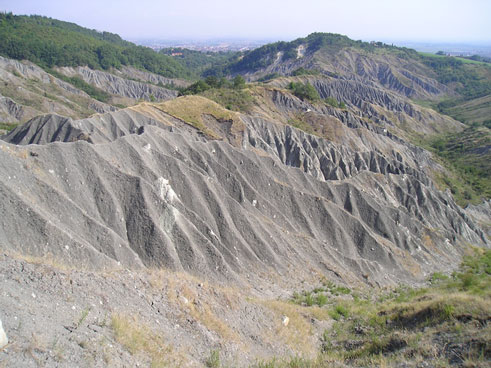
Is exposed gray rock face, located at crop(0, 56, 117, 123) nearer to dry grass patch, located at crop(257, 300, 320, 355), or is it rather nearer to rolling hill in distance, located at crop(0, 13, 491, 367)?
rolling hill in distance, located at crop(0, 13, 491, 367)

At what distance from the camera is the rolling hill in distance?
1110cm

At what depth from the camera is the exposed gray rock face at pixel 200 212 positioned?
18625 millimetres

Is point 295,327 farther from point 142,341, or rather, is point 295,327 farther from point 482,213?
point 482,213

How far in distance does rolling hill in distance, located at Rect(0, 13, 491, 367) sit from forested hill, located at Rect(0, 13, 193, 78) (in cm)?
7276

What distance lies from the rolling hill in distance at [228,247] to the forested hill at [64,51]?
72757 mm

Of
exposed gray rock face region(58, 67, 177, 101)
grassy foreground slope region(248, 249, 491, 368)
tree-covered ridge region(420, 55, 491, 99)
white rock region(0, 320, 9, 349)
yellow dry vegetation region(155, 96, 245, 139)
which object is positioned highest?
tree-covered ridge region(420, 55, 491, 99)

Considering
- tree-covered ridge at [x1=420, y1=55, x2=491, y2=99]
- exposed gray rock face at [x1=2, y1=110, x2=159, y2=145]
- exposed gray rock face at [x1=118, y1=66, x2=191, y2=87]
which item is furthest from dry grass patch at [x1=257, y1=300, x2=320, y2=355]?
tree-covered ridge at [x1=420, y1=55, x2=491, y2=99]

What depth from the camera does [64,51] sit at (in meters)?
126

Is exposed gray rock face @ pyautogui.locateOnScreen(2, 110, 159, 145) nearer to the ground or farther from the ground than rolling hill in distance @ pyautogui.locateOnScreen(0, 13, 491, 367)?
farther from the ground

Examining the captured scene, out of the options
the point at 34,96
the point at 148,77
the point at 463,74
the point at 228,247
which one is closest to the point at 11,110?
the point at 34,96

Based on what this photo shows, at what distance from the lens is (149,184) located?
77.0 feet

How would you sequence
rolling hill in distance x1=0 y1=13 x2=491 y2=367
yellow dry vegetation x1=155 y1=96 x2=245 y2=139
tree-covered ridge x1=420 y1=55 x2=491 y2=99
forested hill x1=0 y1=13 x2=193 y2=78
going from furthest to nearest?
tree-covered ridge x1=420 y1=55 x2=491 y2=99 < forested hill x1=0 y1=13 x2=193 y2=78 < yellow dry vegetation x1=155 y1=96 x2=245 y2=139 < rolling hill in distance x1=0 y1=13 x2=491 y2=367

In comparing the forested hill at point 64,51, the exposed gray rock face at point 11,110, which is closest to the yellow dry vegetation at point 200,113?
the exposed gray rock face at point 11,110

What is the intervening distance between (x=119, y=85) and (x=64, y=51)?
76.5 feet
